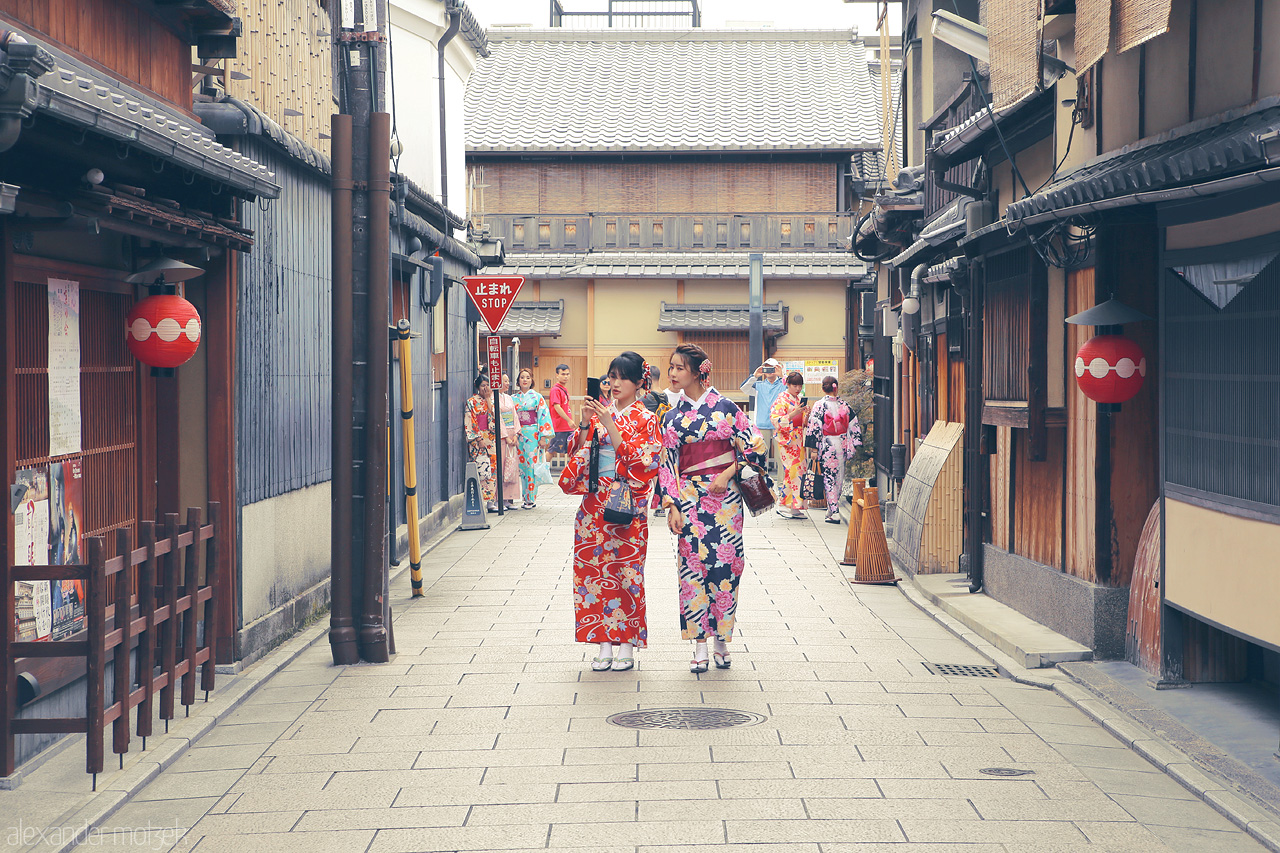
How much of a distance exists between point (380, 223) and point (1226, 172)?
598 centimetres

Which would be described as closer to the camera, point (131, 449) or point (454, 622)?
point (131, 449)

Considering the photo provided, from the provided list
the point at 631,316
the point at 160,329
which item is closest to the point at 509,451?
the point at 631,316

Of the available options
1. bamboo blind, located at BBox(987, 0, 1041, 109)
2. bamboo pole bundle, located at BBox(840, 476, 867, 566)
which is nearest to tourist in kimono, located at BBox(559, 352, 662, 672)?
bamboo blind, located at BBox(987, 0, 1041, 109)

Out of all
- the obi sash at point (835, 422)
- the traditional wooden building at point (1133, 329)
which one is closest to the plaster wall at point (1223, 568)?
the traditional wooden building at point (1133, 329)

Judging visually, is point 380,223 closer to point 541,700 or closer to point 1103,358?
point 541,700

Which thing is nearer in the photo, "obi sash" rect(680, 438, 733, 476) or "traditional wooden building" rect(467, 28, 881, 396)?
"obi sash" rect(680, 438, 733, 476)

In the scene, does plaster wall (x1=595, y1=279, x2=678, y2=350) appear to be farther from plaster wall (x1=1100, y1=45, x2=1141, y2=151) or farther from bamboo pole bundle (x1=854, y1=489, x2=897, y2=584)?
plaster wall (x1=1100, y1=45, x2=1141, y2=151)

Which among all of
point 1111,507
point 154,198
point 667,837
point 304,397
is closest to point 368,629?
point 304,397

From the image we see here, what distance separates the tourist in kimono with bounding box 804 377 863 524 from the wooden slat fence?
12.8m

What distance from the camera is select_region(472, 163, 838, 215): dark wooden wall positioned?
31359mm

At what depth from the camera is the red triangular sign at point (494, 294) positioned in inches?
651

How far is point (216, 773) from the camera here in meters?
6.60

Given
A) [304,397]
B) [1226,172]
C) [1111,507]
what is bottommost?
[1111,507]

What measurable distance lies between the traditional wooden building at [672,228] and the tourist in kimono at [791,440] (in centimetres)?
925
